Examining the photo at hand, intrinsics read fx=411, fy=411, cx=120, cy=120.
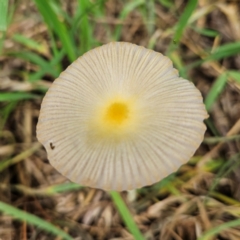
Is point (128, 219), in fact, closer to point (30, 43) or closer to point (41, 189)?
point (41, 189)

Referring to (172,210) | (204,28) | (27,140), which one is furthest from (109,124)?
(204,28)

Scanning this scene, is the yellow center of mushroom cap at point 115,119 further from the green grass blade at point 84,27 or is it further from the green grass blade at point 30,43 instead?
the green grass blade at point 30,43

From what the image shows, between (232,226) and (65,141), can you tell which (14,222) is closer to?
(65,141)

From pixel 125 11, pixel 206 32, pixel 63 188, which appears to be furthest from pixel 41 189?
pixel 206 32

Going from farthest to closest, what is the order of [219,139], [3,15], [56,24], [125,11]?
[125,11], [219,139], [56,24], [3,15]

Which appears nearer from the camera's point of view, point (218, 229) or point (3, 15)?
point (3, 15)

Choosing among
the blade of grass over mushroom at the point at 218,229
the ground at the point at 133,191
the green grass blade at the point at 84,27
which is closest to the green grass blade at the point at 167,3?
the ground at the point at 133,191
